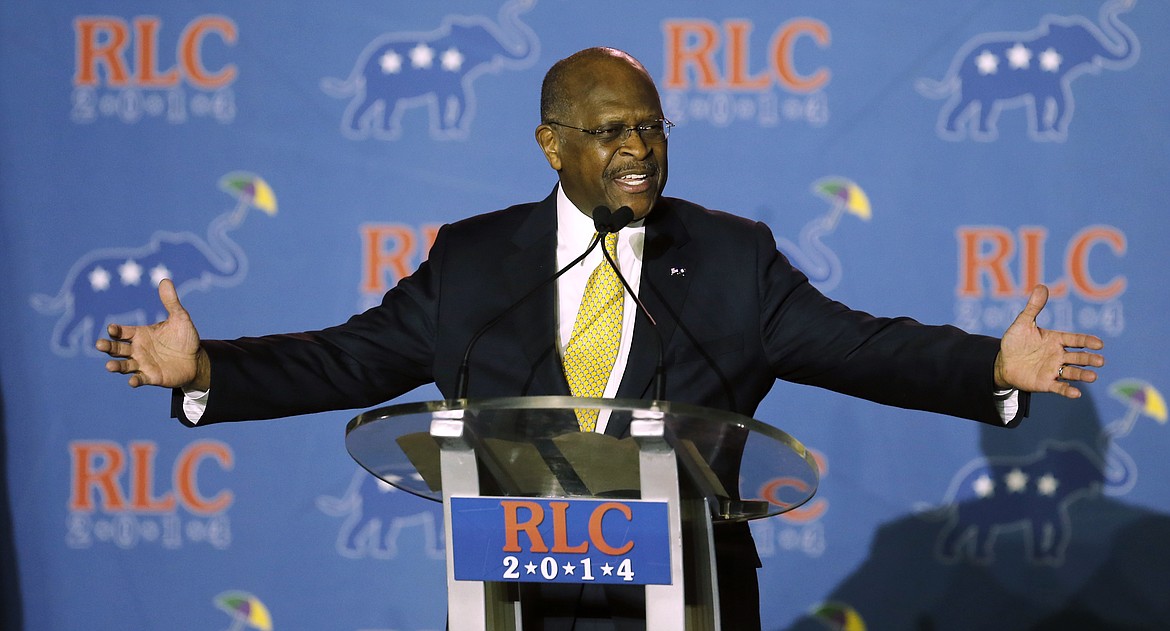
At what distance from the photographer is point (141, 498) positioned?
3775 mm

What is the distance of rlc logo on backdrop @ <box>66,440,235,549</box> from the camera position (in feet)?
12.3

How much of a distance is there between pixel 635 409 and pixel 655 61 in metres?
2.32

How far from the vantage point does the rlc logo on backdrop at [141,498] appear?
12.3ft

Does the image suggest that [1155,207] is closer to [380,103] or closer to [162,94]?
[380,103]

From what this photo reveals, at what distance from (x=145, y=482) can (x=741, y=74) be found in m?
2.01

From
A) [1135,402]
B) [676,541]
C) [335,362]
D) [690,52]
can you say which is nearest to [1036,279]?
[1135,402]

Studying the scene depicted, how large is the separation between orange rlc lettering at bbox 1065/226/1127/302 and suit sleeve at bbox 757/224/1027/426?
149 centimetres

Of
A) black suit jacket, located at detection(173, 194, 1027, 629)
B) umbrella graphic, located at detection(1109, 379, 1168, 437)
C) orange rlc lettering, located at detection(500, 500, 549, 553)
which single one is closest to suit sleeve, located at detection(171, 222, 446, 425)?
black suit jacket, located at detection(173, 194, 1027, 629)

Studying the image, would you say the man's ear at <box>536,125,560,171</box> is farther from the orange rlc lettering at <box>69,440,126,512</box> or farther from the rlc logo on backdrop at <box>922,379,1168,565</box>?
the orange rlc lettering at <box>69,440,126,512</box>

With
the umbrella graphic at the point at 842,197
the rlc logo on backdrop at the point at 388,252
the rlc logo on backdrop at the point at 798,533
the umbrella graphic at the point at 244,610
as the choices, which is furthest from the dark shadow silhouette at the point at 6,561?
the umbrella graphic at the point at 842,197

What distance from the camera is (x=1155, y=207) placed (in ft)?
11.8

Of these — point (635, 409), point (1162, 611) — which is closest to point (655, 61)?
point (1162, 611)

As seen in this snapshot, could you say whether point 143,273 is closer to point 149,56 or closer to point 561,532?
point 149,56

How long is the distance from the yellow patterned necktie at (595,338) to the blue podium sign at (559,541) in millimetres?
566
